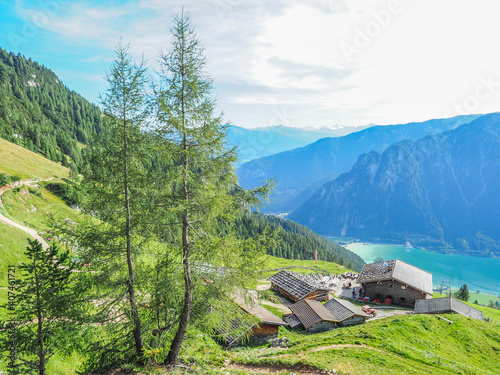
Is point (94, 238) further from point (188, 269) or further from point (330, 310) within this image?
point (330, 310)

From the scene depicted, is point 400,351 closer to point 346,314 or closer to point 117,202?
point 346,314

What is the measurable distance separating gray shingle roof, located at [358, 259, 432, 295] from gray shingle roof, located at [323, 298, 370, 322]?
1808cm

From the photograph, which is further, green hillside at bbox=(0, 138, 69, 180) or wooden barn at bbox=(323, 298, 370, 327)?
green hillside at bbox=(0, 138, 69, 180)

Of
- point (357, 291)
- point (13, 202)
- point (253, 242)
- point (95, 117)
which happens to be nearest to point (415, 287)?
point (357, 291)

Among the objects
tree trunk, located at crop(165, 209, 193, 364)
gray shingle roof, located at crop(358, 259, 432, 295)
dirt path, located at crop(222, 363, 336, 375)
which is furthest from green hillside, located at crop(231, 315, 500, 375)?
gray shingle roof, located at crop(358, 259, 432, 295)

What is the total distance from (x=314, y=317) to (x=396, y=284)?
26.2 metres

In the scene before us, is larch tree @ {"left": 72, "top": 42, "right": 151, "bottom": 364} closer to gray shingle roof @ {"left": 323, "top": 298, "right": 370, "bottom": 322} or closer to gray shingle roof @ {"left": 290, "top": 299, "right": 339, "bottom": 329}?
gray shingle roof @ {"left": 290, "top": 299, "right": 339, "bottom": 329}

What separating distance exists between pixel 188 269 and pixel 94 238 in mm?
4003

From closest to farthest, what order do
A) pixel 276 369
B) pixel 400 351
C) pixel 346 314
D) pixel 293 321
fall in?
pixel 276 369 → pixel 400 351 → pixel 293 321 → pixel 346 314

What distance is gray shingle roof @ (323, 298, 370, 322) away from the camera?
114 ft

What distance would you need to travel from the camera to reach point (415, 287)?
48.9 metres

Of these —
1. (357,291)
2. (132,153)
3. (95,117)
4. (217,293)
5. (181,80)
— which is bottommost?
(357,291)

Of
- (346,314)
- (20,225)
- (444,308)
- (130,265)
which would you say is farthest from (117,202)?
(444,308)

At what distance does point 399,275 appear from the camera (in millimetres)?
51625
